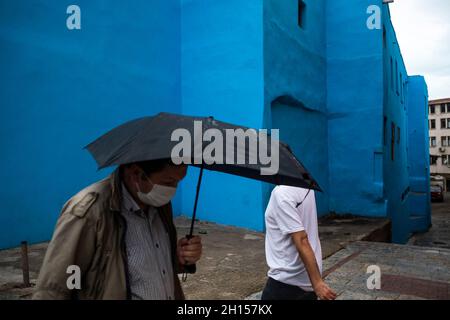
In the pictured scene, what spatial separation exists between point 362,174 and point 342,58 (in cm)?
376

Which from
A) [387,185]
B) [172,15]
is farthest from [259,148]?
[387,185]

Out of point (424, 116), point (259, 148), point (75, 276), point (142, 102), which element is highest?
point (424, 116)

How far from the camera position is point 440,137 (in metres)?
56.2

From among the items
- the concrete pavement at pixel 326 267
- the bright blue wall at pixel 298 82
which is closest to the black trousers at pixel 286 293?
the concrete pavement at pixel 326 267

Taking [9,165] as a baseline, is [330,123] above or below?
above

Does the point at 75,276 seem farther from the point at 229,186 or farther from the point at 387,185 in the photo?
the point at 387,185

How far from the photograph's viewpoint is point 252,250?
6.79 m

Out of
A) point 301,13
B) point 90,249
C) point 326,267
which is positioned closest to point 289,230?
point 90,249

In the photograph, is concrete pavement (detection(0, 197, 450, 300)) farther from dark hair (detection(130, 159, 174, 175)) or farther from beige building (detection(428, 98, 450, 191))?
beige building (detection(428, 98, 450, 191))

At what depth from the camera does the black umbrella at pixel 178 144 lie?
5.08 ft

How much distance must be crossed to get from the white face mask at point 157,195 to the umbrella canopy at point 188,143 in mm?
200

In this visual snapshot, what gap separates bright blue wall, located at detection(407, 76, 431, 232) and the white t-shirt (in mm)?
24384

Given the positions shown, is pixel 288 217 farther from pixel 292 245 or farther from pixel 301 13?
pixel 301 13
